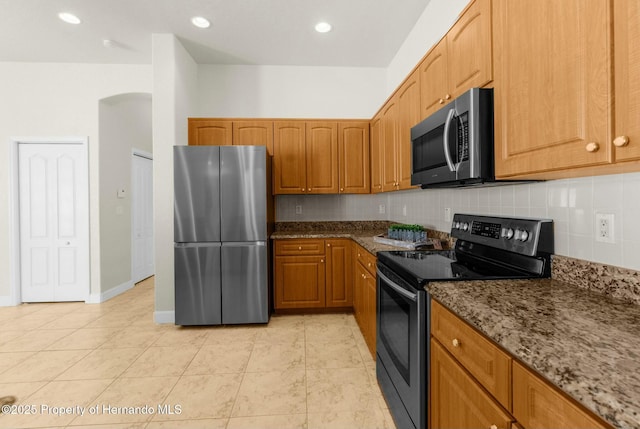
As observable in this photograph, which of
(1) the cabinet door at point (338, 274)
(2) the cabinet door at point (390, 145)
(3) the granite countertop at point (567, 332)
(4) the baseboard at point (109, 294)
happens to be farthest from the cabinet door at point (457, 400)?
(4) the baseboard at point (109, 294)

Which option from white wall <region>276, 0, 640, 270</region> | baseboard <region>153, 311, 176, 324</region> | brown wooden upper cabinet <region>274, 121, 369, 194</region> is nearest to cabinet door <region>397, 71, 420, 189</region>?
white wall <region>276, 0, 640, 270</region>

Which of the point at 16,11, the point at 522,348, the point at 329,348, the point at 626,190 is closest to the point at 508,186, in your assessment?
the point at 626,190

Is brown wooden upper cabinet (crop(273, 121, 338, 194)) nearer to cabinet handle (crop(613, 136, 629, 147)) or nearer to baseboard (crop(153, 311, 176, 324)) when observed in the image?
baseboard (crop(153, 311, 176, 324))

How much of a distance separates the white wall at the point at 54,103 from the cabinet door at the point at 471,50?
373cm

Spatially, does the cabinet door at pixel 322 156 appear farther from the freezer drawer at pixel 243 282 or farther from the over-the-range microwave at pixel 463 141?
the over-the-range microwave at pixel 463 141

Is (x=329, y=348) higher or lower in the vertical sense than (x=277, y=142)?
lower

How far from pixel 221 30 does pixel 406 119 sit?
2.12 m

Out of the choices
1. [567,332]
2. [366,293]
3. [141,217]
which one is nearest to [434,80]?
[567,332]

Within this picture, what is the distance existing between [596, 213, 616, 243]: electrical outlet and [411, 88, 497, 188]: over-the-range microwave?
0.40 meters

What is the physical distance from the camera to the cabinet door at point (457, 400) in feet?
2.71

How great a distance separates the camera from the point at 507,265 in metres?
1.45

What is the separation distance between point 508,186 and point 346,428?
1.63 m

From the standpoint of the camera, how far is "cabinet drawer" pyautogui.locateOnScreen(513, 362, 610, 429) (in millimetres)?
567

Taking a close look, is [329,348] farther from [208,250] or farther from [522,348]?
[522,348]
